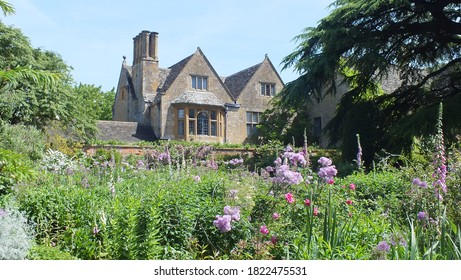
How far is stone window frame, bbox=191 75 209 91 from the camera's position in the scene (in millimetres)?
32812

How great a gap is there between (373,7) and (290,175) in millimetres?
12524

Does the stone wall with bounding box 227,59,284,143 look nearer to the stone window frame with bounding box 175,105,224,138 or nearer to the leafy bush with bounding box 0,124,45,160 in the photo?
the stone window frame with bounding box 175,105,224,138

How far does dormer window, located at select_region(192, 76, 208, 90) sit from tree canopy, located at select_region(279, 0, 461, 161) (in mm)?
14494

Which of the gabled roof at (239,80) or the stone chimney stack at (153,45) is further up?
the stone chimney stack at (153,45)

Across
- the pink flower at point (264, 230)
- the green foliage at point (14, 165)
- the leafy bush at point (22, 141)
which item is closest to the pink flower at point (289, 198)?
the pink flower at point (264, 230)

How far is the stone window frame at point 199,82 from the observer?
32812 millimetres

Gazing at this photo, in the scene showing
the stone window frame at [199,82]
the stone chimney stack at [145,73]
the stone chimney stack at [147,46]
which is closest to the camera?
the stone window frame at [199,82]

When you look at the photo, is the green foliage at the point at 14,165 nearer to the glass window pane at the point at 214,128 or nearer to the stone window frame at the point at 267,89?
the glass window pane at the point at 214,128

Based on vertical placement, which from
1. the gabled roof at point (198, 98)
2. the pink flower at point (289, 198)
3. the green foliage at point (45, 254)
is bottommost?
the green foliage at point (45, 254)

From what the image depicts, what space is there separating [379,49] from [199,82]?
56.5 feet

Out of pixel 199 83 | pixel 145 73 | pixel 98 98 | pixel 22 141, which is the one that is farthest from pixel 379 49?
pixel 98 98

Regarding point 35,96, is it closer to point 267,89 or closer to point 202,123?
point 202,123

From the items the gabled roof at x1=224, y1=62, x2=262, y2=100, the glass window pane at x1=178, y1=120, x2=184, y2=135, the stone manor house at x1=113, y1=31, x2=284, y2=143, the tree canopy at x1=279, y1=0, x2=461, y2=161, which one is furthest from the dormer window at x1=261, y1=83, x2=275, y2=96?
the tree canopy at x1=279, y1=0, x2=461, y2=161

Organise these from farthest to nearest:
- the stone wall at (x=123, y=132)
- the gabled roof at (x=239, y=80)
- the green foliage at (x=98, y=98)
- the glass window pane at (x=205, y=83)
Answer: the green foliage at (x=98, y=98) < the gabled roof at (x=239, y=80) < the glass window pane at (x=205, y=83) < the stone wall at (x=123, y=132)
